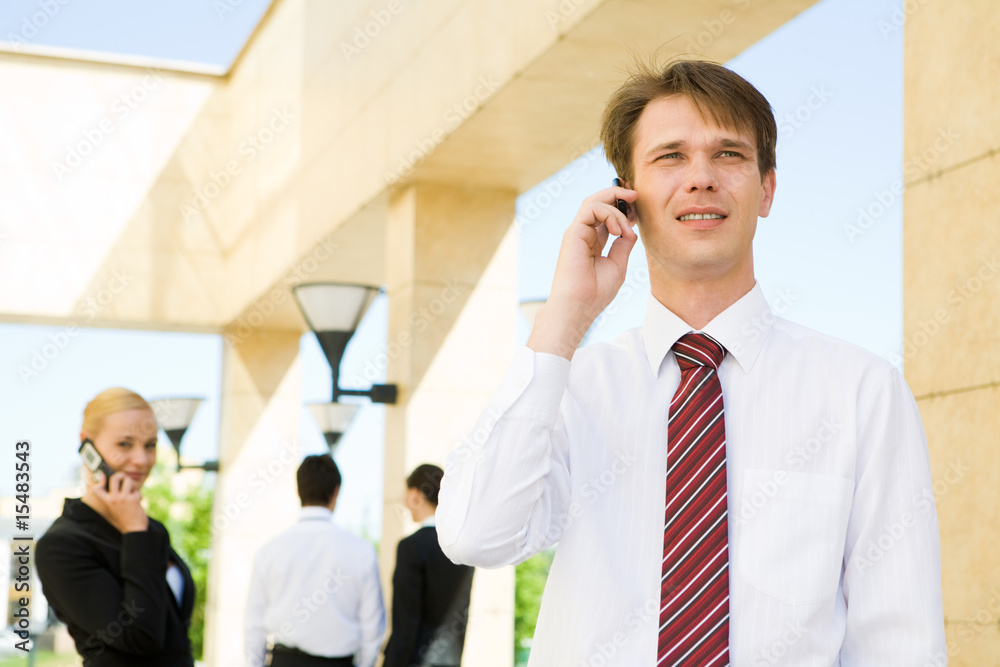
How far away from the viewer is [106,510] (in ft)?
11.6

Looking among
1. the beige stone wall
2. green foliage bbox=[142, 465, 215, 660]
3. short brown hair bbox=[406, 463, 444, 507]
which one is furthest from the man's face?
green foliage bbox=[142, 465, 215, 660]

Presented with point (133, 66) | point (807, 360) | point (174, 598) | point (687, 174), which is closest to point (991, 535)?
point (807, 360)

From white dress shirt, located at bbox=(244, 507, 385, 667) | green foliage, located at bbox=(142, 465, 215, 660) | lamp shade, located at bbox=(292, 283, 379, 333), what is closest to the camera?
white dress shirt, located at bbox=(244, 507, 385, 667)

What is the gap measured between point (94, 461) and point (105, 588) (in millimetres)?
432

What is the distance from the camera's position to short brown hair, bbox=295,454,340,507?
610 centimetres

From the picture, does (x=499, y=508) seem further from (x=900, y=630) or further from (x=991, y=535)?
(x=991, y=535)

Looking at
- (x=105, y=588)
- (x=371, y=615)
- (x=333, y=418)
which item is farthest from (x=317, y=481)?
(x=333, y=418)

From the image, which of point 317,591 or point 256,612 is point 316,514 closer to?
point 317,591

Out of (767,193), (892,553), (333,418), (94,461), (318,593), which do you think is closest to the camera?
(892,553)

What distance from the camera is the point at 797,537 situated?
1840 mm

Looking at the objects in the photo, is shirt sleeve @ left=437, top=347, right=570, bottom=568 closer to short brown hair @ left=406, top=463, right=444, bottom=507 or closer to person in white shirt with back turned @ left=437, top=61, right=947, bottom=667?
person in white shirt with back turned @ left=437, top=61, right=947, bottom=667

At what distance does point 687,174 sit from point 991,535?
180cm

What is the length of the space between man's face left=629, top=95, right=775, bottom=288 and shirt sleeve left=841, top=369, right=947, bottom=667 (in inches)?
15.3

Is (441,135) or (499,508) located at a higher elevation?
(441,135)
